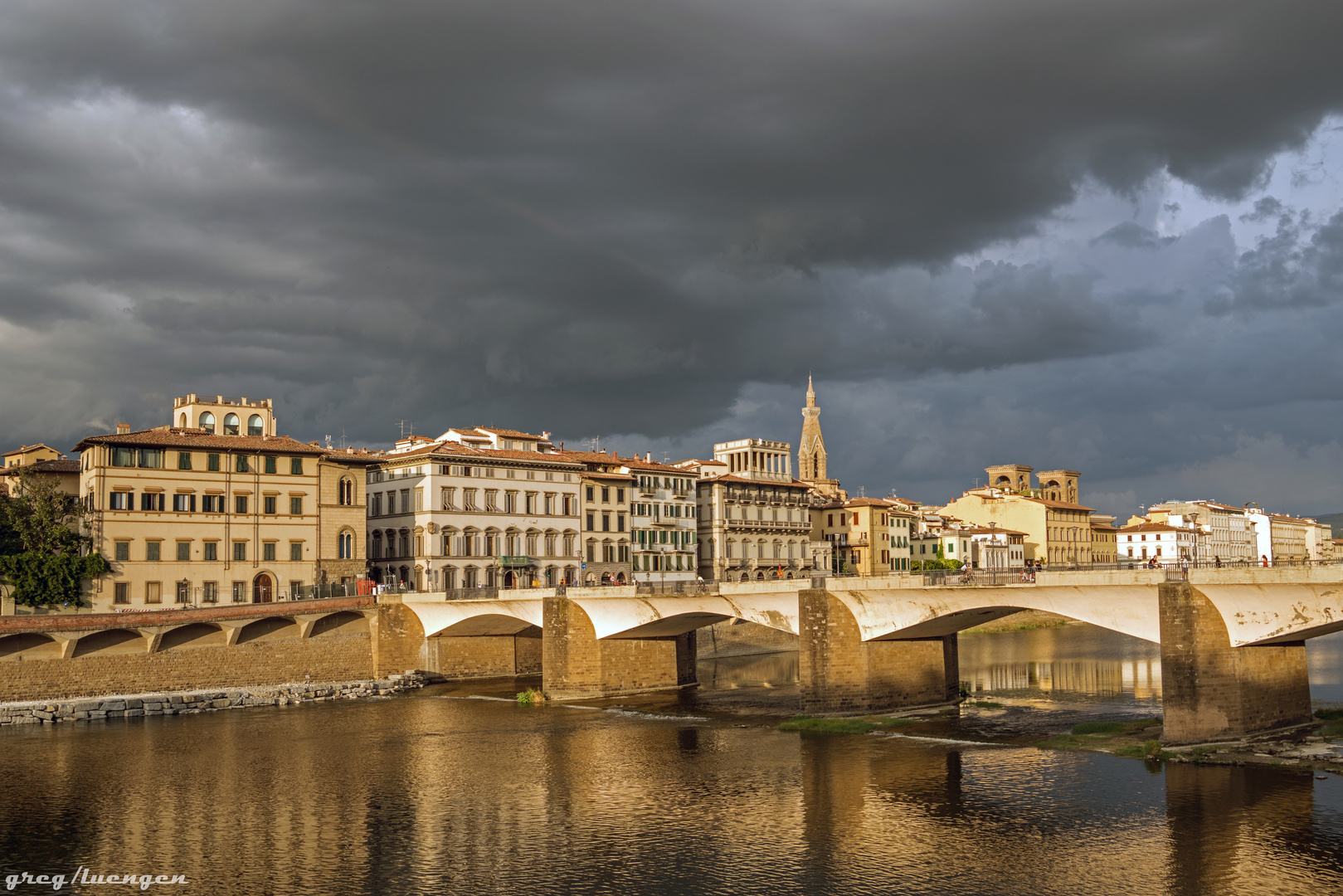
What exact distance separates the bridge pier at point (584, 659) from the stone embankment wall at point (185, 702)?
446 inches

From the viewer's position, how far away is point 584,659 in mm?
62312

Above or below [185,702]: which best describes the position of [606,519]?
above

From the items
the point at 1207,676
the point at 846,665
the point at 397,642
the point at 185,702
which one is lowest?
the point at 185,702

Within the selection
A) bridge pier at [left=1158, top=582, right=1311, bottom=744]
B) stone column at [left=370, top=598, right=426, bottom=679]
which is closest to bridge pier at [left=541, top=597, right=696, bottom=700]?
stone column at [left=370, top=598, right=426, bottom=679]

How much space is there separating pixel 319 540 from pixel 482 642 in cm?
1321

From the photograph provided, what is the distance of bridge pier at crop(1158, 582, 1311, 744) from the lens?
38531mm

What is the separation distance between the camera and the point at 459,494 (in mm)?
88375

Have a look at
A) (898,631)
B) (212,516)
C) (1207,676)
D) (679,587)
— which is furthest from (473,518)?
(1207,676)

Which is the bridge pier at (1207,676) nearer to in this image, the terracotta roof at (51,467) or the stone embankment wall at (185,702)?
the stone embankment wall at (185,702)

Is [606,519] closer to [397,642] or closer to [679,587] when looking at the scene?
[397,642]

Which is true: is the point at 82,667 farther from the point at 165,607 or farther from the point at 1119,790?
the point at 1119,790

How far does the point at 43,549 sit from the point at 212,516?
9.44 metres

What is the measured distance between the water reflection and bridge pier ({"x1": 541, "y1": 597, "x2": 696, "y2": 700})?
1271cm

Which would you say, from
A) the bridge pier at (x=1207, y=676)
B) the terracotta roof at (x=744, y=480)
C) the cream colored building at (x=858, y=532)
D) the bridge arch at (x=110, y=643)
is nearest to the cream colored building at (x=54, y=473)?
the bridge arch at (x=110, y=643)
